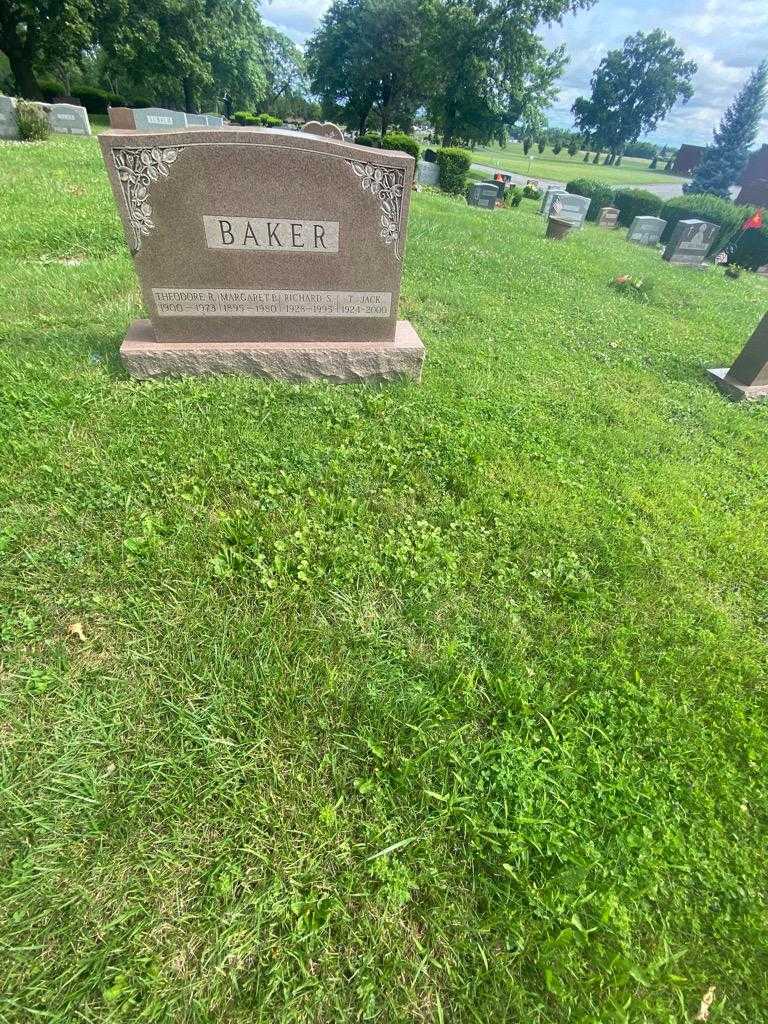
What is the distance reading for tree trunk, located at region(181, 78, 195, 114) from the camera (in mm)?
32416

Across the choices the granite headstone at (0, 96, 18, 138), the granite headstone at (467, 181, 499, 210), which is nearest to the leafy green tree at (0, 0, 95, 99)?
the granite headstone at (0, 96, 18, 138)

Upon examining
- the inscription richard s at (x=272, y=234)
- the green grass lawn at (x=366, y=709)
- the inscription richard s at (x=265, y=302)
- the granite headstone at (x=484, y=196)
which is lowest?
the granite headstone at (x=484, y=196)

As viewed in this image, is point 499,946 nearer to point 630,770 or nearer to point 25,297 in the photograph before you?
point 630,770

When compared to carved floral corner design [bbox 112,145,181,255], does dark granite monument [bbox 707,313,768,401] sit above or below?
below

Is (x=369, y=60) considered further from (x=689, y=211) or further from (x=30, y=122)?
(x=30, y=122)

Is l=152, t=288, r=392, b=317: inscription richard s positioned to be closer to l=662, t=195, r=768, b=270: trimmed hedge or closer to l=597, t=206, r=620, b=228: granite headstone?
l=662, t=195, r=768, b=270: trimmed hedge

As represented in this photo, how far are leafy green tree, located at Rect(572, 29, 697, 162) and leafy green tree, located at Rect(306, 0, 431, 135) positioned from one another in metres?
47.6

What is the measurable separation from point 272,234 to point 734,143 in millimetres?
62940

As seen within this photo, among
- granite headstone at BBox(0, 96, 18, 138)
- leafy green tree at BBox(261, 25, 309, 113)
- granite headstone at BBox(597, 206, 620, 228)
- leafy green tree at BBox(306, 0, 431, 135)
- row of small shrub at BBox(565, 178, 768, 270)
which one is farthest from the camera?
leafy green tree at BBox(261, 25, 309, 113)

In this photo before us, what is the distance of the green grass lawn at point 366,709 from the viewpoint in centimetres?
147

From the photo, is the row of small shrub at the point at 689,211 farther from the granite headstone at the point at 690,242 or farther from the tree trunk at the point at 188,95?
the tree trunk at the point at 188,95

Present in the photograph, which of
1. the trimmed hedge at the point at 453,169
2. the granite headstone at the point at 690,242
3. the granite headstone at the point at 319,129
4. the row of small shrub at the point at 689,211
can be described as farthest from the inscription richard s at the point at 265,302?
the trimmed hedge at the point at 453,169

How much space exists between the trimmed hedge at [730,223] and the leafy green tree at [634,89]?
6736 centimetres

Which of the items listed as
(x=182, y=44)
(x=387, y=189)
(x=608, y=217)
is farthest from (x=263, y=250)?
(x=182, y=44)
